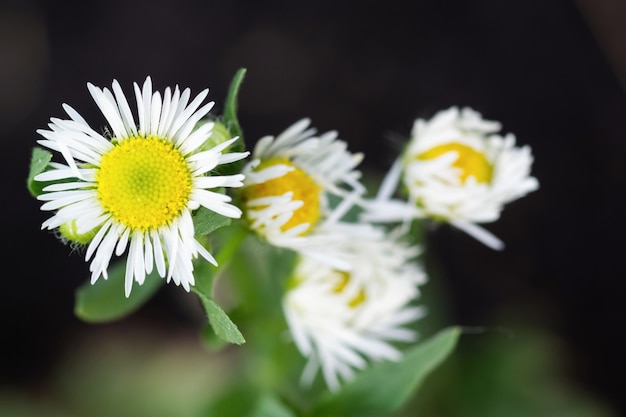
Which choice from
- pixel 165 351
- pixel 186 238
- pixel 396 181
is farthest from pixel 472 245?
pixel 186 238

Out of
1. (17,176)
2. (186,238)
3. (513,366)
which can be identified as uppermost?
(17,176)

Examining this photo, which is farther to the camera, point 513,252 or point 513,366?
point 513,252

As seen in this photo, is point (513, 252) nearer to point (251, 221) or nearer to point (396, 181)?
point (396, 181)

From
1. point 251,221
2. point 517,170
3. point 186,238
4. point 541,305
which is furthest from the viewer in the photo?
point 541,305

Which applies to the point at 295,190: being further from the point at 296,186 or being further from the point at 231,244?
the point at 231,244

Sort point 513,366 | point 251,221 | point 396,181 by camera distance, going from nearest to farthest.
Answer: point 251,221
point 396,181
point 513,366

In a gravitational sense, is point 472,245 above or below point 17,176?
below


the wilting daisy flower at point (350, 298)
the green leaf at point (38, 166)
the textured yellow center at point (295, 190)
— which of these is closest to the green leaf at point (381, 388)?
the wilting daisy flower at point (350, 298)

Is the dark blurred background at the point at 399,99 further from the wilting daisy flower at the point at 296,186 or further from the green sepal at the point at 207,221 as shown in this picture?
the green sepal at the point at 207,221
